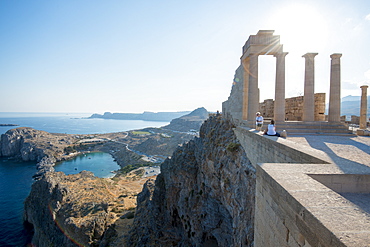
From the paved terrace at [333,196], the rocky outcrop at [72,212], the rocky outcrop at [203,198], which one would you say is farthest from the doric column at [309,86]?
the rocky outcrop at [72,212]

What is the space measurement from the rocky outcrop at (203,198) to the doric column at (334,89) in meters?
7.58

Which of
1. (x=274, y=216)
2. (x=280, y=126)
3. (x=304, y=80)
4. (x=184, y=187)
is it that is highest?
(x=304, y=80)

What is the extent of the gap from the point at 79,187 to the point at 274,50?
38.5m

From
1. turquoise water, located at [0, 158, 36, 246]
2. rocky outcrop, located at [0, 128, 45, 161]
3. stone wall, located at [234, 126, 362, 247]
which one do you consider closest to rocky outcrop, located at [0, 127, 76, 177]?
rocky outcrop, located at [0, 128, 45, 161]

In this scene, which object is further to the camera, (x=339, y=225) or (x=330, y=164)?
(x=330, y=164)

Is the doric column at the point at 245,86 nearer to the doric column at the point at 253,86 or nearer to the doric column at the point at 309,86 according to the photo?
the doric column at the point at 253,86

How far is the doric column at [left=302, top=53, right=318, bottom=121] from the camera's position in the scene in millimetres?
14383

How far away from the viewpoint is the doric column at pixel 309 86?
14383mm

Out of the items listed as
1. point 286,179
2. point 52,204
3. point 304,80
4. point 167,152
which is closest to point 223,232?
point 304,80

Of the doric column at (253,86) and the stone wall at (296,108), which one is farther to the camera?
the stone wall at (296,108)

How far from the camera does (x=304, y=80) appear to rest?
14.8 metres

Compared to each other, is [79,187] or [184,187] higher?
[184,187]

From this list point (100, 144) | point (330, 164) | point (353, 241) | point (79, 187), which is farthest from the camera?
point (100, 144)

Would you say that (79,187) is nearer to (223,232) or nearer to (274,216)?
(223,232)
